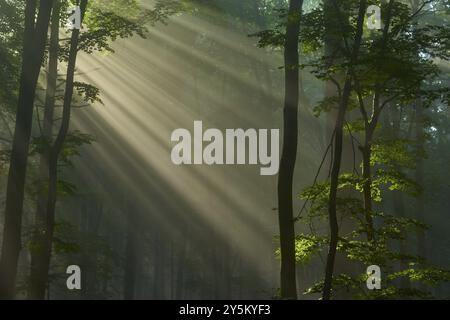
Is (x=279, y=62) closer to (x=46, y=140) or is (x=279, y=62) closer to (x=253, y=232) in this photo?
(x=253, y=232)

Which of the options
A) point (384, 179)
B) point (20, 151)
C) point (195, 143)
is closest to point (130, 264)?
point (195, 143)

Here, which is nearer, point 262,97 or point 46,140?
point 46,140

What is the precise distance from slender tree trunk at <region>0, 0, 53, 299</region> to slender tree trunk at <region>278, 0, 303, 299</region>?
5.29 metres

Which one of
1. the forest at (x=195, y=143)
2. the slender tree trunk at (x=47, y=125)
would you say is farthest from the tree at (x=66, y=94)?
the forest at (x=195, y=143)

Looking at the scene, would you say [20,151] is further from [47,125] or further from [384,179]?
[384,179]

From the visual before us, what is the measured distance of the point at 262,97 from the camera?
32344 mm

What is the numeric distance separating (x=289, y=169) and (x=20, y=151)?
219 inches

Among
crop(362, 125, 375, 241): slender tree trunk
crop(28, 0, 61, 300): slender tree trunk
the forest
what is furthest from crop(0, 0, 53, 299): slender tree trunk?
crop(362, 125, 375, 241): slender tree trunk

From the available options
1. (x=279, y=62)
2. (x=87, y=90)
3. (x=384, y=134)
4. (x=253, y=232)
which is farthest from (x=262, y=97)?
(x=87, y=90)

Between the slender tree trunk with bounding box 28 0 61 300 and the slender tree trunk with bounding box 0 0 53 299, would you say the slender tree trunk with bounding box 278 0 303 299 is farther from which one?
the slender tree trunk with bounding box 28 0 61 300

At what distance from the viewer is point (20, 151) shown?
12.4 metres

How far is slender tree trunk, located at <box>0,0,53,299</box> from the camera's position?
11891 millimetres

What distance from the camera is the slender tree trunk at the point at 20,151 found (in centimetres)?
1189
